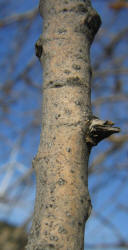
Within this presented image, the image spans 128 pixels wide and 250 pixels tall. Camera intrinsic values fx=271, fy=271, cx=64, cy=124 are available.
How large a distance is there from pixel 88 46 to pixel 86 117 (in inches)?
7.3

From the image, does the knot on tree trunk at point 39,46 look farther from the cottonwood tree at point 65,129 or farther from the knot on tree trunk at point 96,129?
the knot on tree trunk at point 96,129

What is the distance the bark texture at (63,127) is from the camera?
0.43 m

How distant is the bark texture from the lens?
16.8 inches

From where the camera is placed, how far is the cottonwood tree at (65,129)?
1.40 feet

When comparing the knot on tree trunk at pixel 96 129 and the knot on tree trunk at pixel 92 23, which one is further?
the knot on tree trunk at pixel 92 23

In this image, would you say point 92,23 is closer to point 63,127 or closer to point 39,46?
point 39,46

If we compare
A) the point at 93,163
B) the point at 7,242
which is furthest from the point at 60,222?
the point at 7,242

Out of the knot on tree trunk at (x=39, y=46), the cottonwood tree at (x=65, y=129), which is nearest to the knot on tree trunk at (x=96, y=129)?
the cottonwood tree at (x=65, y=129)

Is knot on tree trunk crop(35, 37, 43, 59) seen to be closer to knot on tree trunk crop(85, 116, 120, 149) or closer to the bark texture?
the bark texture

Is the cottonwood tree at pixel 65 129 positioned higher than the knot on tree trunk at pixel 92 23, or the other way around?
the knot on tree trunk at pixel 92 23

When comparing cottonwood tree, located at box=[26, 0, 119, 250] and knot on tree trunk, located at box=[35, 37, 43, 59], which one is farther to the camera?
knot on tree trunk, located at box=[35, 37, 43, 59]

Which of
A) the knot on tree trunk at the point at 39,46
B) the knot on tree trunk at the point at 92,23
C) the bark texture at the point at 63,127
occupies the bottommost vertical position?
the bark texture at the point at 63,127

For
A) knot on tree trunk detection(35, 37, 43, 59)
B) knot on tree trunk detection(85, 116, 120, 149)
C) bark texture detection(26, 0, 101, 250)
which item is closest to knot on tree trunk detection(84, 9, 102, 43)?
bark texture detection(26, 0, 101, 250)

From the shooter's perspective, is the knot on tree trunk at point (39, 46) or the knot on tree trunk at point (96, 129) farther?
the knot on tree trunk at point (39, 46)
